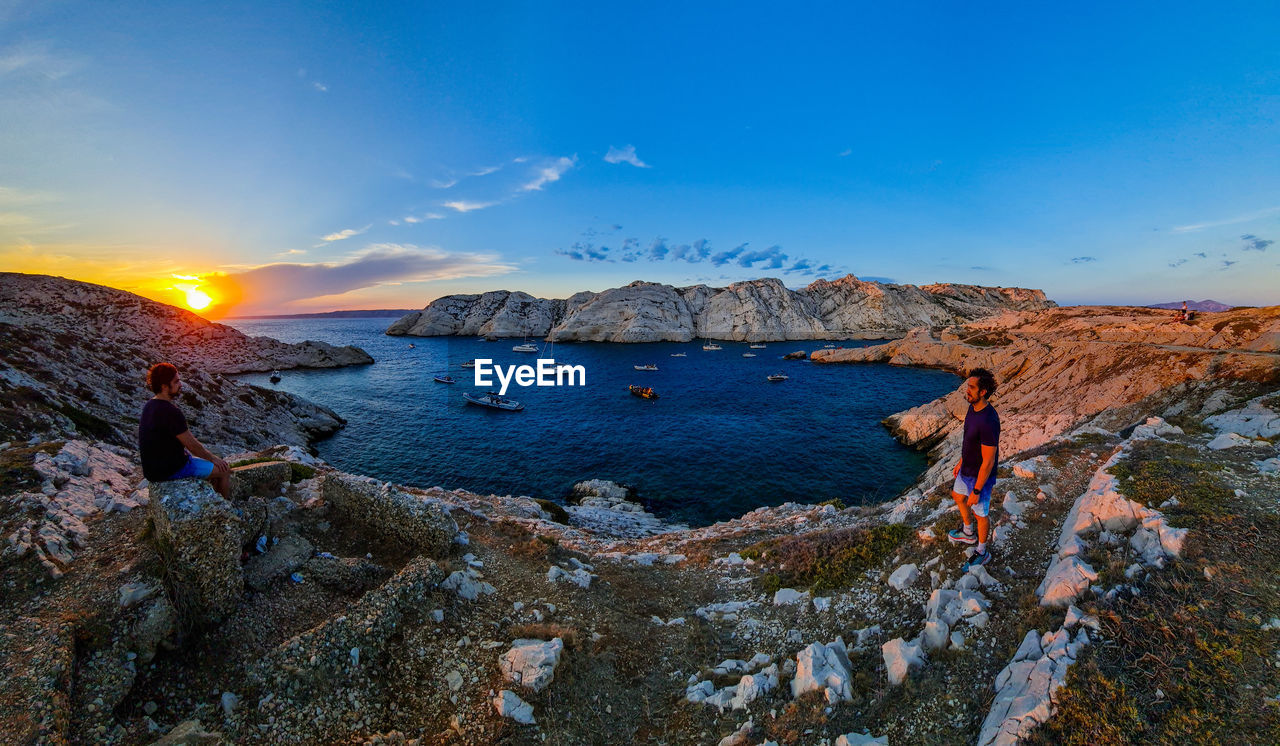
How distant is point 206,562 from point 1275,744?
12.8 meters

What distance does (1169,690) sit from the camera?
4566mm

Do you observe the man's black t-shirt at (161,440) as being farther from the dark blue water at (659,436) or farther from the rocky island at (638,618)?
the dark blue water at (659,436)

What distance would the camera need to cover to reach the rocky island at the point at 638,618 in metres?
5.12

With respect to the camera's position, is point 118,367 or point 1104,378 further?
point 118,367

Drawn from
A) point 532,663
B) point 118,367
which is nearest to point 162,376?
point 532,663

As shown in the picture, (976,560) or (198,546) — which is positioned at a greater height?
(198,546)

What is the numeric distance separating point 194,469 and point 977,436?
13431mm

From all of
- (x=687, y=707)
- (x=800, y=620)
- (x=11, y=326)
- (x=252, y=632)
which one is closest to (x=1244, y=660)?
(x=800, y=620)

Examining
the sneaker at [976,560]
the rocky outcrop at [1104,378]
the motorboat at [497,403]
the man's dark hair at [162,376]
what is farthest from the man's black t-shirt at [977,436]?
the motorboat at [497,403]

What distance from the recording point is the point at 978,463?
784 cm

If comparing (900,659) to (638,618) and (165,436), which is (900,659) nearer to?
(638,618)

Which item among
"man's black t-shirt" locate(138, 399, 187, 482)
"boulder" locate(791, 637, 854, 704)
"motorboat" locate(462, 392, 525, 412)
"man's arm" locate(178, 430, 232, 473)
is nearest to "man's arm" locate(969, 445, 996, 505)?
"boulder" locate(791, 637, 854, 704)

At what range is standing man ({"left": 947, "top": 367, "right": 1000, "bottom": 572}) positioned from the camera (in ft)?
24.2

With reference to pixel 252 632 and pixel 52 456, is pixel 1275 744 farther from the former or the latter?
pixel 52 456
